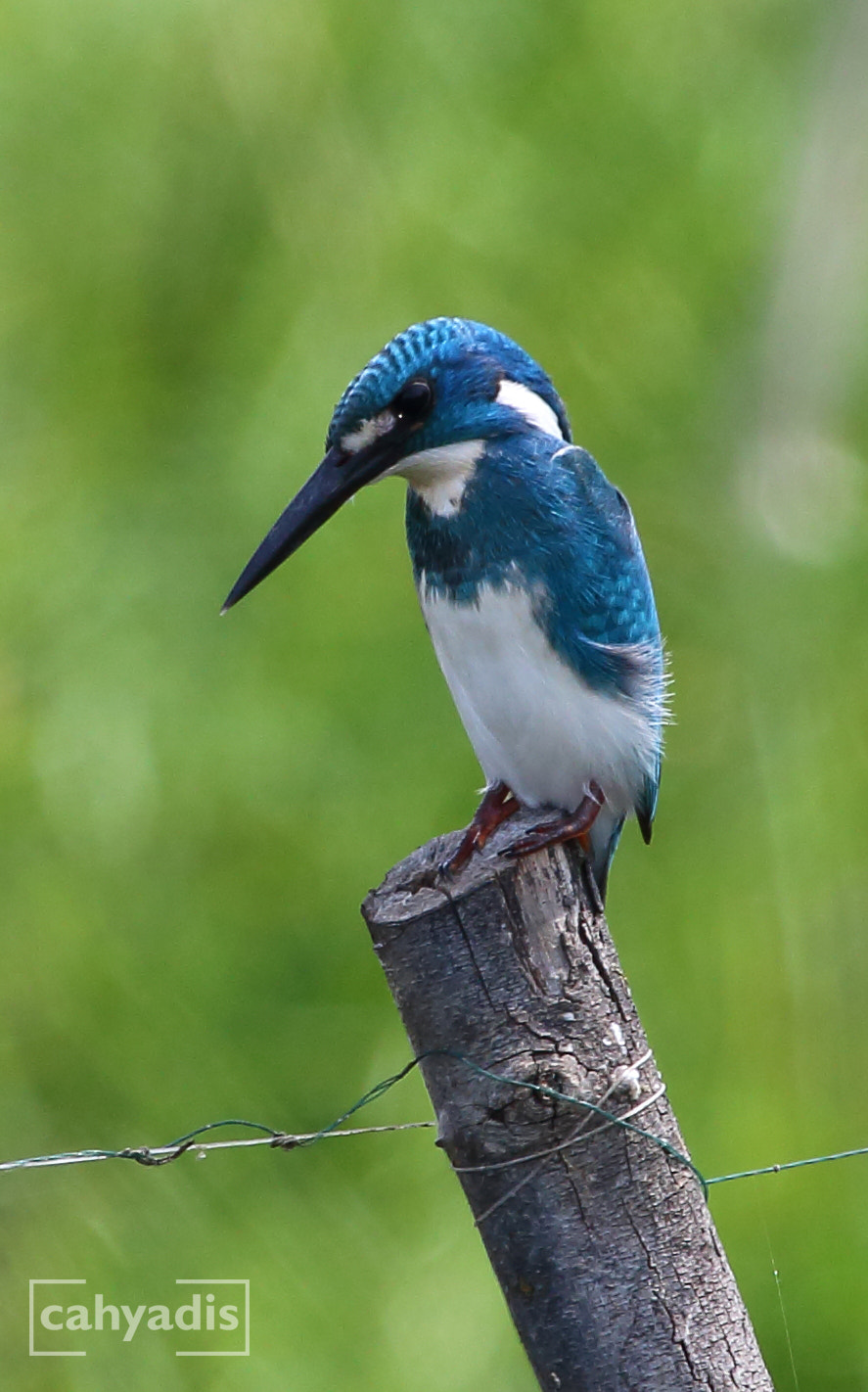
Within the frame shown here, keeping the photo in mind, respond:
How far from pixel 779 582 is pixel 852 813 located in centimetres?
41

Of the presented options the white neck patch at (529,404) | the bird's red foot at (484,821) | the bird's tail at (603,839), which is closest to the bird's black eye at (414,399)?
the white neck patch at (529,404)

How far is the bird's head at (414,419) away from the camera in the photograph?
159 cm

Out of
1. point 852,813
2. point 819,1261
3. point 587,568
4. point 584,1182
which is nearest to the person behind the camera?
point 584,1182

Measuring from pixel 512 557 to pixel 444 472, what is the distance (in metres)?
0.12

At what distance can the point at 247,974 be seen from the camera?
262cm

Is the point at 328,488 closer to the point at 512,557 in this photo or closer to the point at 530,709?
the point at 512,557

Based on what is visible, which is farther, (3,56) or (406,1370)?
(3,56)

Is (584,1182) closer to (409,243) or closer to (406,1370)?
(406,1370)

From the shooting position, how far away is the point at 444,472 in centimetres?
169

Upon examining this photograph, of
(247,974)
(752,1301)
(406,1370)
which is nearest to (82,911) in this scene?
(247,974)

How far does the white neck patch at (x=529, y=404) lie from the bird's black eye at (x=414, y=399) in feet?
0.39

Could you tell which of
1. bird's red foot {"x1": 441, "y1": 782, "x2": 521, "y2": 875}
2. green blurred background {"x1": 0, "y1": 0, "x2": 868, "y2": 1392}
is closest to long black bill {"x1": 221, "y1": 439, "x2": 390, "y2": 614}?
bird's red foot {"x1": 441, "y1": 782, "x2": 521, "y2": 875}

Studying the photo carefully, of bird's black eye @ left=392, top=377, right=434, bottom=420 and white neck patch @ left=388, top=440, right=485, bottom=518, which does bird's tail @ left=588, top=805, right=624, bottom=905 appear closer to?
white neck patch @ left=388, top=440, right=485, bottom=518

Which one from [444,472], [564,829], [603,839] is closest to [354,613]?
[603,839]
